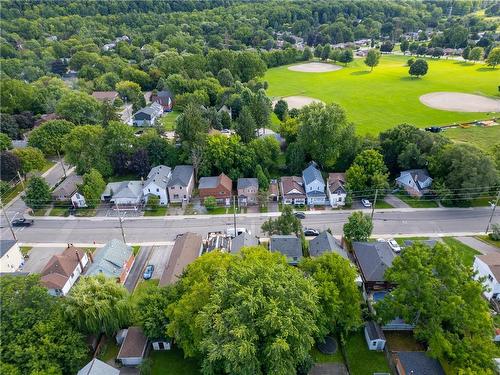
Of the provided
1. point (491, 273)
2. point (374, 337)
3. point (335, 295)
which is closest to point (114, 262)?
point (335, 295)

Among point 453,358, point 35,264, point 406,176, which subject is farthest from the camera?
point 406,176

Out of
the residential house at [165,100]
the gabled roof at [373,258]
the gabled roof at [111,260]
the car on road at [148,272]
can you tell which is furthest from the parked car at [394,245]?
the residential house at [165,100]

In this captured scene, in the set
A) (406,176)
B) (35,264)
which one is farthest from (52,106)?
(406,176)

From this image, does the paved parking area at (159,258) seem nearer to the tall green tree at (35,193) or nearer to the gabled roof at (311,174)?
the tall green tree at (35,193)

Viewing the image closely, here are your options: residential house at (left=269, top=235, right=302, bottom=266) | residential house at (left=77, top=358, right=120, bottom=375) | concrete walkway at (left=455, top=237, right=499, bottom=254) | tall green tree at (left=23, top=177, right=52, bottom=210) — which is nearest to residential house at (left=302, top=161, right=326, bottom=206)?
residential house at (left=269, top=235, right=302, bottom=266)

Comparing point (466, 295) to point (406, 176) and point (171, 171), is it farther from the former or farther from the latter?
point (171, 171)

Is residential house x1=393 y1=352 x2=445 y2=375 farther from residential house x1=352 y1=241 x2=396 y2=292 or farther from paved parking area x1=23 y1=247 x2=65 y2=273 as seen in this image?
paved parking area x1=23 y1=247 x2=65 y2=273
